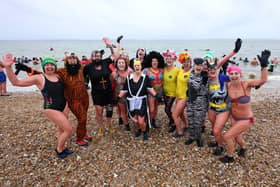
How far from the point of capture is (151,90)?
14.9 feet

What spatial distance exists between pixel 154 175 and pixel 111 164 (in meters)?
1.01

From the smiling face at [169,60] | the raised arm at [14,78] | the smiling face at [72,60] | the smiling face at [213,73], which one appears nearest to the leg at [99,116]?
the smiling face at [72,60]

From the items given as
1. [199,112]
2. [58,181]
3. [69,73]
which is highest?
[69,73]

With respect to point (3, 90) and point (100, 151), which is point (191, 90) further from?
point (3, 90)

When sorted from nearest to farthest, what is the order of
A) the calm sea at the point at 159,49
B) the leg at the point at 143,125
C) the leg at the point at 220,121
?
the leg at the point at 220,121
the leg at the point at 143,125
the calm sea at the point at 159,49

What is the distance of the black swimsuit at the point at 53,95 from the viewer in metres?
3.58

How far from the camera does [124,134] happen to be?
5.29 meters

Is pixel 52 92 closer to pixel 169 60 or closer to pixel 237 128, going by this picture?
pixel 169 60

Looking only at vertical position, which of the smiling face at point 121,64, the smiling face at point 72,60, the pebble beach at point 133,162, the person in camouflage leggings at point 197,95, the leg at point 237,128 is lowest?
the pebble beach at point 133,162

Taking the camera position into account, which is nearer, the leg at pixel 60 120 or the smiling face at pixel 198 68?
the leg at pixel 60 120

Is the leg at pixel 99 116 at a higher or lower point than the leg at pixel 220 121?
lower

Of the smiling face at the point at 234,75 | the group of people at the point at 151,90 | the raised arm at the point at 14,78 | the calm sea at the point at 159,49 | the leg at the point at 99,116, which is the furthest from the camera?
the calm sea at the point at 159,49

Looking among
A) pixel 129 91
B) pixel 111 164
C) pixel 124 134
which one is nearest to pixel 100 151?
pixel 111 164

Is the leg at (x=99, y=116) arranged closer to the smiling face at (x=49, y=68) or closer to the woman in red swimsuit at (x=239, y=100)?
the smiling face at (x=49, y=68)
